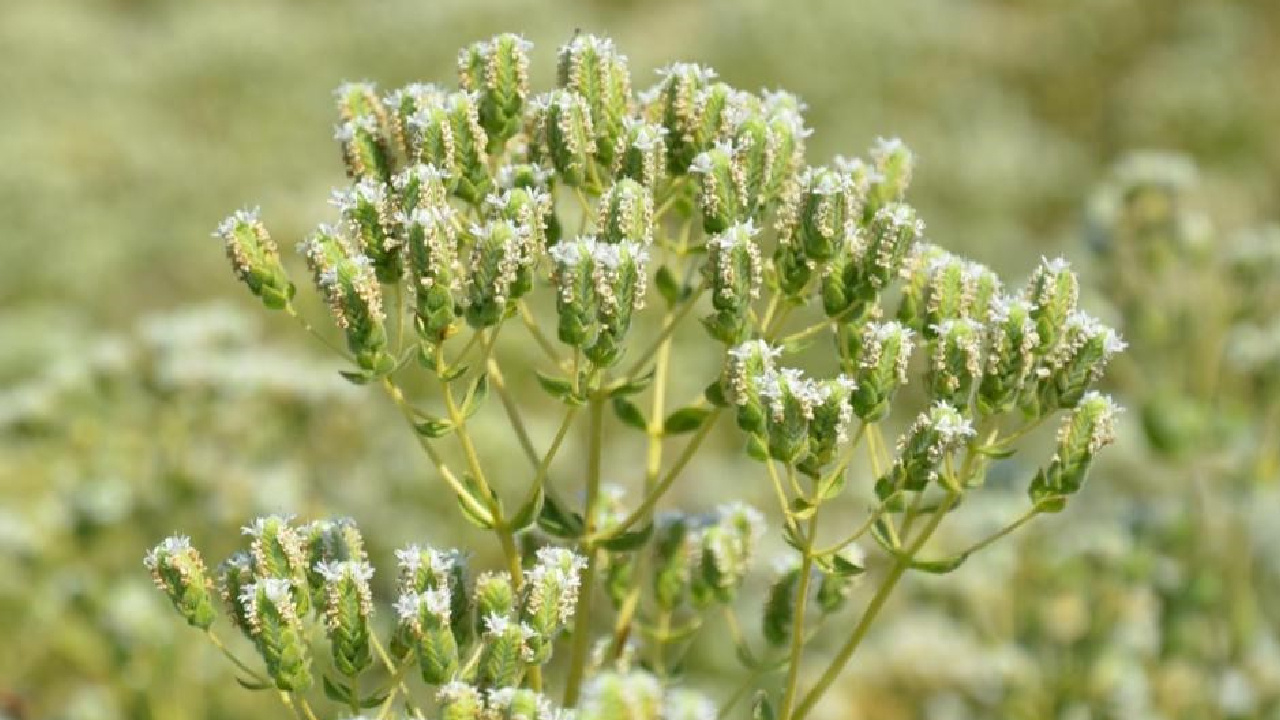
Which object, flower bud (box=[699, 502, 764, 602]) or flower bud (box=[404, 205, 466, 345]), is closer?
flower bud (box=[404, 205, 466, 345])

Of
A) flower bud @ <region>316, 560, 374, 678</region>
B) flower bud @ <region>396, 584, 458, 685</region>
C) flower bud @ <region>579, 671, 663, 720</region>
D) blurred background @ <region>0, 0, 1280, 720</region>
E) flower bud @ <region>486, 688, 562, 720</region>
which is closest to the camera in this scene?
flower bud @ <region>579, 671, 663, 720</region>

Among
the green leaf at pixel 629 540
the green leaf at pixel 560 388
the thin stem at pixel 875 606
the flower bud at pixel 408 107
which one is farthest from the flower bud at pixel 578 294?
the thin stem at pixel 875 606

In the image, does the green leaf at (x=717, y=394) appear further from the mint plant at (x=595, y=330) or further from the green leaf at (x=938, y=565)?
the green leaf at (x=938, y=565)

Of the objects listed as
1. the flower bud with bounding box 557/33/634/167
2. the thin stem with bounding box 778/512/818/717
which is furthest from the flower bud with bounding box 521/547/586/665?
the flower bud with bounding box 557/33/634/167

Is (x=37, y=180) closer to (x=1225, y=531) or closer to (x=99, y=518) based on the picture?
(x=99, y=518)

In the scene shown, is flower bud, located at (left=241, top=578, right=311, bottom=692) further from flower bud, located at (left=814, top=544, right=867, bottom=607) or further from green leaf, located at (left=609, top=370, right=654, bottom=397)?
flower bud, located at (left=814, top=544, right=867, bottom=607)

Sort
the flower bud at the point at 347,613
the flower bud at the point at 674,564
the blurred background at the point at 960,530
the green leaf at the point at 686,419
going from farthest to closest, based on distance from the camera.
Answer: the blurred background at the point at 960,530 < the flower bud at the point at 674,564 < the green leaf at the point at 686,419 < the flower bud at the point at 347,613

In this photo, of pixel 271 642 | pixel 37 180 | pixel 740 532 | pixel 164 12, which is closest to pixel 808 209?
pixel 740 532

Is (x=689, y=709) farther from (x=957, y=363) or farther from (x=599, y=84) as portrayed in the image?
(x=599, y=84)
